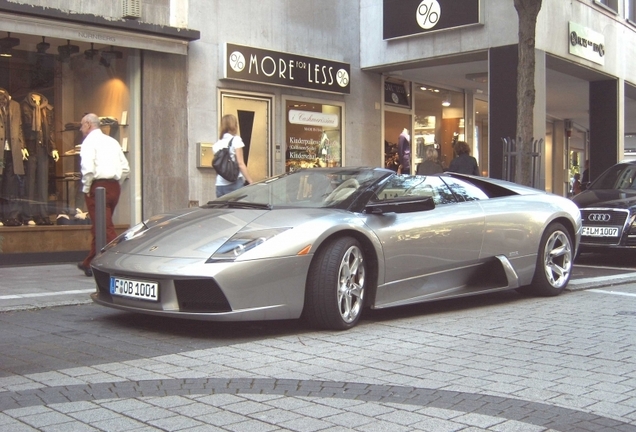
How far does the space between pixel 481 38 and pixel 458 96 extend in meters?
5.45

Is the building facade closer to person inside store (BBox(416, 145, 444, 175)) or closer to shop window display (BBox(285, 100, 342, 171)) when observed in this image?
shop window display (BBox(285, 100, 342, 171))

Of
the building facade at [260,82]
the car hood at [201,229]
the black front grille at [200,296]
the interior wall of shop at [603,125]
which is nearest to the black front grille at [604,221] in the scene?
the building facade at [260,82]

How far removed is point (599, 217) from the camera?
11453mm

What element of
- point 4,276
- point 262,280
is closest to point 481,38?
point 4,276

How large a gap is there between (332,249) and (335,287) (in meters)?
0.28

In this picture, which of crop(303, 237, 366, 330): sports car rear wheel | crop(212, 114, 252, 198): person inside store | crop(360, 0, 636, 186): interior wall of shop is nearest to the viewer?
crop(303, 237, 366, 330): sports car rear wheel

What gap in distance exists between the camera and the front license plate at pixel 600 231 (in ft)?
36.9

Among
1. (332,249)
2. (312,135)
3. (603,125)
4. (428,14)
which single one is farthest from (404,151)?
(332,249)

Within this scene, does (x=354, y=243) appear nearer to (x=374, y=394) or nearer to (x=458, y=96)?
A: (x=374, y=394)

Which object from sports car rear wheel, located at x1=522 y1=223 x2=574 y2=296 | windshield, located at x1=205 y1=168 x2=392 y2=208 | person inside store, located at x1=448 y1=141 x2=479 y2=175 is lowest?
sports car rear wheel, located at x1=522 y1=223 x2=574 y2=296

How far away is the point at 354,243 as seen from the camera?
6.05 m

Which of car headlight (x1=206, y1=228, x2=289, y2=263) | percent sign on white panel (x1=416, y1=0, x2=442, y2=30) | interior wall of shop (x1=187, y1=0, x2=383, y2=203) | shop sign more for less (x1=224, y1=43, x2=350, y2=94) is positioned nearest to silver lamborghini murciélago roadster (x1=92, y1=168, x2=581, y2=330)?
car headlight (x1=206, y1=228, x2=289, y2=263)

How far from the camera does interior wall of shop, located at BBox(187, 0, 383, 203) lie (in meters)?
13.1

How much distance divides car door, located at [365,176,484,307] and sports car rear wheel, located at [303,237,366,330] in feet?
0.88
